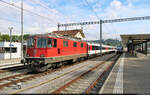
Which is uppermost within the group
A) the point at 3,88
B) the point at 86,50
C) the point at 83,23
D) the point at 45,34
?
the point at 83,23

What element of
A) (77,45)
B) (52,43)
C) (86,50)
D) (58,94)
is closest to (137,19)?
(86,50)

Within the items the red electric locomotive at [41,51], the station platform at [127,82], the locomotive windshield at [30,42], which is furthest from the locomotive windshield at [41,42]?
the station platform at [127,82]

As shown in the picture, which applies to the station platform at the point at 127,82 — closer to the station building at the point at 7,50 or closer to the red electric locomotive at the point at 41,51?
the red electric locomotive at the point at 41,51

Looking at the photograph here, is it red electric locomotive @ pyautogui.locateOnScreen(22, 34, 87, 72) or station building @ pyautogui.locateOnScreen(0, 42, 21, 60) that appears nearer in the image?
red electric locomotive @ pyautogui.locateOnScreen(22, 34, 87, 72)

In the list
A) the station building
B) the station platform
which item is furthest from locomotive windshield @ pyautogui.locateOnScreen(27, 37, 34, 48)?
the station building

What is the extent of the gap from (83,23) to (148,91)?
80.3 ft

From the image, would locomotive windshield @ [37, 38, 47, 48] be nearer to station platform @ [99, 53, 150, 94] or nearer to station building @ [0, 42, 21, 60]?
station platform @ [99, 53, 150, 94]

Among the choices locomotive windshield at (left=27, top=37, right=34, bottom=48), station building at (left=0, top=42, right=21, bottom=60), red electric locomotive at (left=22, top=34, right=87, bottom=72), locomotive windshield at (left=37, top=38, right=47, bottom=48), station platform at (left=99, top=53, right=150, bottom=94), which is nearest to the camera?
station platform at (left=99, top=53, right=150, bottom=94)

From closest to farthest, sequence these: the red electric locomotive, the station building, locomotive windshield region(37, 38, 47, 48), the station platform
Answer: the station platform → the red electric locomotive → locomotive windshield region(37, 38, 47, 48) → the station building

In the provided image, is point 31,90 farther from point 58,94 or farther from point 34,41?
point 34,41

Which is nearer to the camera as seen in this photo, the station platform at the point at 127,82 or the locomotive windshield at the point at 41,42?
the station platform at the point at 127,82

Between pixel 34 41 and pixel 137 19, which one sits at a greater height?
pixel 137 19

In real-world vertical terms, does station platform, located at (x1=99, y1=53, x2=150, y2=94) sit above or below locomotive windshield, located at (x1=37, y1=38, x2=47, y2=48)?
below

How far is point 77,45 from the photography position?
17422 millimetres
